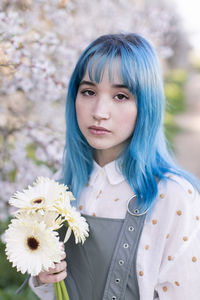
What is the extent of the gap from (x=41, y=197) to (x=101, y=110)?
404 millimetres

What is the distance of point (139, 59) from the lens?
1340mm

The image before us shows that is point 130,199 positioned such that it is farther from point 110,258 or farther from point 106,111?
point 106,111

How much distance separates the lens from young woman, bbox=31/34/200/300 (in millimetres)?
1268

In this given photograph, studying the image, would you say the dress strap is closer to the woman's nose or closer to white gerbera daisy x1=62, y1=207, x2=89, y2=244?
white gerbera daisy x1=62, y1=207, x2=89, y2=244

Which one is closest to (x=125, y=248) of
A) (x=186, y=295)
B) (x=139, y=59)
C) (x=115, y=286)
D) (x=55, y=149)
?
(x=115, y=286)

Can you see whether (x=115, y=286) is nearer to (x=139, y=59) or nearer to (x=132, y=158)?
(x=132, y=158)

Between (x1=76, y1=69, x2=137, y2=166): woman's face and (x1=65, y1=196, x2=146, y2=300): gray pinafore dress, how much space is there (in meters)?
0.27

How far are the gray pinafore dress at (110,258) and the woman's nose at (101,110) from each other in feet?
1.13

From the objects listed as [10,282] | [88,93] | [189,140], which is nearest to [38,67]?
[88,93]

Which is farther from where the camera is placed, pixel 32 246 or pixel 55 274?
pixel 55 274

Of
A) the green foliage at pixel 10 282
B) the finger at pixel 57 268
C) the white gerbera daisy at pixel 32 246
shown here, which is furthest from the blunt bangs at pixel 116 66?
the green foliage at pixel 10 282

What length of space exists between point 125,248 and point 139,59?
2.39ft

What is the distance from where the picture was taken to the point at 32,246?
1.08 metres

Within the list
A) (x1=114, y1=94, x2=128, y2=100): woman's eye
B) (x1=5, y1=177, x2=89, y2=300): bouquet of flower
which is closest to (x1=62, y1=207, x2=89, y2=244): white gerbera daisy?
(x1=5, y1=177, x2=89, y2=300): bouquet of flower
